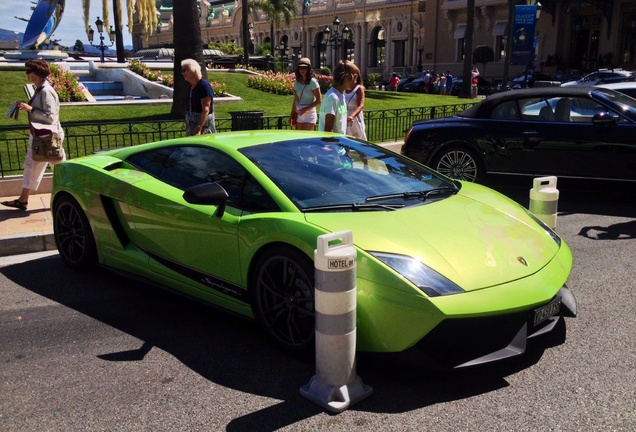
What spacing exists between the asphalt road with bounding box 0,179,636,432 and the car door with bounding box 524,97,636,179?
135 inches

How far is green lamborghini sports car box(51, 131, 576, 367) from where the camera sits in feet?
11.3

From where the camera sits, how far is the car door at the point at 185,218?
426cm

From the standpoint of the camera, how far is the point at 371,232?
3740 millimetres

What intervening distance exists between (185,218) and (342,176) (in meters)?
1.11

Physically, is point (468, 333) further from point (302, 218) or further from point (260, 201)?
point (260, 201)

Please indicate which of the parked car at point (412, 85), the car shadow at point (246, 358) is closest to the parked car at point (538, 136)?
the car shadow at point (246, 358)

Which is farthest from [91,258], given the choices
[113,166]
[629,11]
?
[629,11]

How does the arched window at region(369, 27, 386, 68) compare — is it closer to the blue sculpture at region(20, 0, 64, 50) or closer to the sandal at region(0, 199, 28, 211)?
the blue sculpture at region(20, 0, 64, 50)

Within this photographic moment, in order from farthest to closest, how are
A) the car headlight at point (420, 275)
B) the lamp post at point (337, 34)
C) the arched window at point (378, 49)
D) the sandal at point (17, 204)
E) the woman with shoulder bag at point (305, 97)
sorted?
the arched window at point (378, 49) < the lamp post at point (337, 34) < the woman with shoulder bag at point (305, 97) < the sandal at point (17, 204) < the car headlight at point (420, 275)

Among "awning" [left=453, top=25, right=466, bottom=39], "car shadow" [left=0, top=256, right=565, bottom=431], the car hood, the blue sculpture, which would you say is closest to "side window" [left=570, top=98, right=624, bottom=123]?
the car hood

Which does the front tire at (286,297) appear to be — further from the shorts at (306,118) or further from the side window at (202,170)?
the shorts at (306,118)

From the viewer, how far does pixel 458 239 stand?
3.83 meters

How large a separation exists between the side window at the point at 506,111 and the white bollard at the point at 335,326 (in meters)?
6.22

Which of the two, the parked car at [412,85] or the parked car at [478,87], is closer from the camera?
the parked car at [478,87]
